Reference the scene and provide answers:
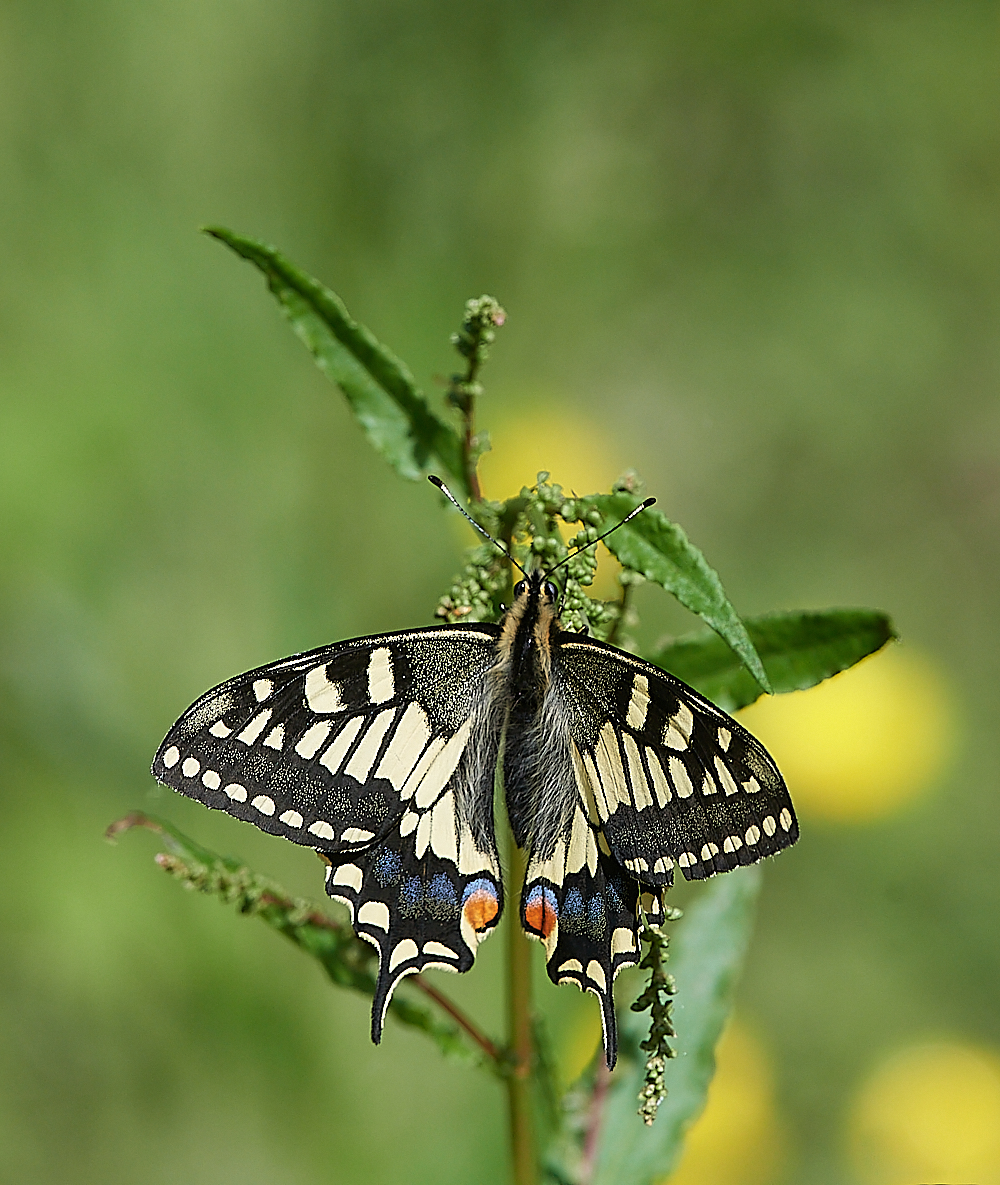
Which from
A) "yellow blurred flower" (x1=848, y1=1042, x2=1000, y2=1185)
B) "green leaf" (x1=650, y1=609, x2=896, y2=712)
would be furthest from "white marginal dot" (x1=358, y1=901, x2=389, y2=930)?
"yellow blurred flower" (x1=848, y1=1042, x2=1000, y2=1185)

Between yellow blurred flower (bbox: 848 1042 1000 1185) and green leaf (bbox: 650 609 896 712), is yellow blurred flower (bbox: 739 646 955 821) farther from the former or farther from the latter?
green leaf (bbox: 650 609 896 712)

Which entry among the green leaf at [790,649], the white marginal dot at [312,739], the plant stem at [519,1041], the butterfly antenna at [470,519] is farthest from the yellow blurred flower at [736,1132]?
the butterfly antenna at [470,519]

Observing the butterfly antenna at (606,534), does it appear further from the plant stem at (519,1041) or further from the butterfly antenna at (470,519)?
the plant stem at (519,1041)

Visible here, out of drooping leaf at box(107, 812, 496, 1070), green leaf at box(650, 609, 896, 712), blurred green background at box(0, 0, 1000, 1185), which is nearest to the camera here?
green leaf at box(650, 609, 896, 712)

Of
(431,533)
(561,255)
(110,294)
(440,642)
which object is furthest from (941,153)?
(440,642)

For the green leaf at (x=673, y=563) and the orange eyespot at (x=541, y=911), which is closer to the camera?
the green leaf at (x=673, y=563)

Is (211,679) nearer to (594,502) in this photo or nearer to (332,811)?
(332,811)
